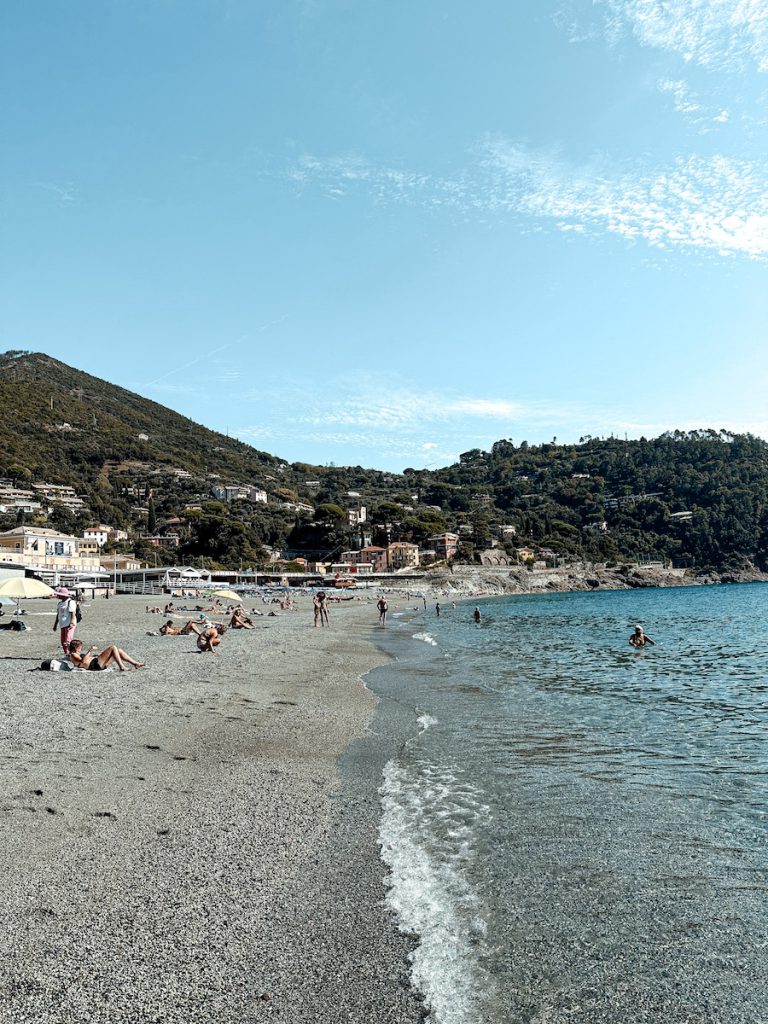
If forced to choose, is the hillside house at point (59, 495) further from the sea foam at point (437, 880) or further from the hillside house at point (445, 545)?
the sea foam at point (437, 880)

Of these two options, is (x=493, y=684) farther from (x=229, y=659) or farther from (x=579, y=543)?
(x=579, y=543)

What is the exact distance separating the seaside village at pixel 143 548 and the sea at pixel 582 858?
70.3 meters

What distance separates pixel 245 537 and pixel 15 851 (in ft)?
384

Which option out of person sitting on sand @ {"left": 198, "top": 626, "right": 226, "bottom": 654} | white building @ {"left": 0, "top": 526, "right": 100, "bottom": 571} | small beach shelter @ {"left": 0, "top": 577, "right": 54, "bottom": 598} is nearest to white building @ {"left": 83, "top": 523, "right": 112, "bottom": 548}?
white building @ {"left": 0, "top": 526, "right": 100, "bottom": 571}

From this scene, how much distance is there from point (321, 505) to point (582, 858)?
496 feet

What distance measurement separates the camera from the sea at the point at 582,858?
378 cm

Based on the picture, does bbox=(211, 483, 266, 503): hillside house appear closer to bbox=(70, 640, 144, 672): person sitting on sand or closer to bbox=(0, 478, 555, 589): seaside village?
bbox=(0, 478, 555, 589): seaside village

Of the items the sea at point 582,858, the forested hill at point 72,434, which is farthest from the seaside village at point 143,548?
the sea at point 582,858

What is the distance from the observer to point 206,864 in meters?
5.08

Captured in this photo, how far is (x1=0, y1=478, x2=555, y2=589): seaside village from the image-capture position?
264 feet

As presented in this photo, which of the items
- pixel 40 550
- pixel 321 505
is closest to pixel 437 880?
pixel 40 550

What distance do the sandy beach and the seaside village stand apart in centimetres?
6858

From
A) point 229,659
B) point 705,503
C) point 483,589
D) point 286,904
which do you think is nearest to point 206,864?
point 286,904

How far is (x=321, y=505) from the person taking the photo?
156 meters
